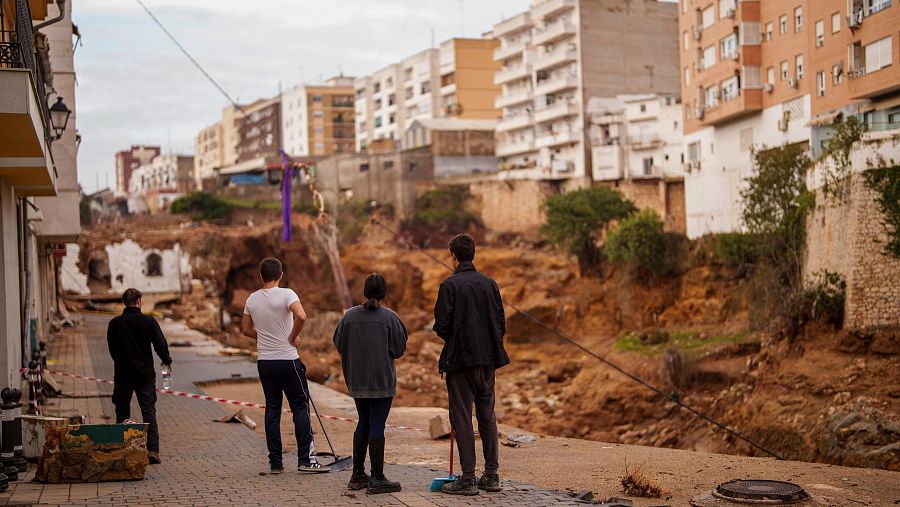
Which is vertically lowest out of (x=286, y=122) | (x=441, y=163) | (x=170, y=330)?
(x=170, y=330)

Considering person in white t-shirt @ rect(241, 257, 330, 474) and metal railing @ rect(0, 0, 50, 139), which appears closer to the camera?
person in white t-shirt @ rect(241, 257, 330, 474)

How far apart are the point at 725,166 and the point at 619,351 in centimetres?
896

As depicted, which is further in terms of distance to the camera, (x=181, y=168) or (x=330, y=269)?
(x=181, y=168)

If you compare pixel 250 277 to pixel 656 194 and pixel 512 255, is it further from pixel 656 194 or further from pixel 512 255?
pixel 656 194

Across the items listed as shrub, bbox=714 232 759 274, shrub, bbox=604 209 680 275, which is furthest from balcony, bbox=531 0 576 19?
shrub, bbox=714 232 759 274

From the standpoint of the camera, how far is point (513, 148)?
64875 millimetres

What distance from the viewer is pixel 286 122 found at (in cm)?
10262

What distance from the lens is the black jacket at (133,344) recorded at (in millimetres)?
10141

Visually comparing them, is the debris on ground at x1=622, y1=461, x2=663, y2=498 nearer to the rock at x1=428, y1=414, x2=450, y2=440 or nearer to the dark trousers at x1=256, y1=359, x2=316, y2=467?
the dark trousers at x1=256, y1=359, x2=316, y2=467

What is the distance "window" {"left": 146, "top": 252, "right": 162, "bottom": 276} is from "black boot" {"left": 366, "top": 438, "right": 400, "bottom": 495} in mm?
41739

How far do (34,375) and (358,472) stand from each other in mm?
7793

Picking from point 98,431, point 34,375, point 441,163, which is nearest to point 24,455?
point 98,431

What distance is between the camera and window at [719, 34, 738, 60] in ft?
126

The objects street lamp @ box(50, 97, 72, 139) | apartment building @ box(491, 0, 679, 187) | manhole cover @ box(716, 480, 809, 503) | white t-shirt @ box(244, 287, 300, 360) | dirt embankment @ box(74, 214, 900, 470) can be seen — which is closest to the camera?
manhole cover @ box(716, 480, 809, 503)
